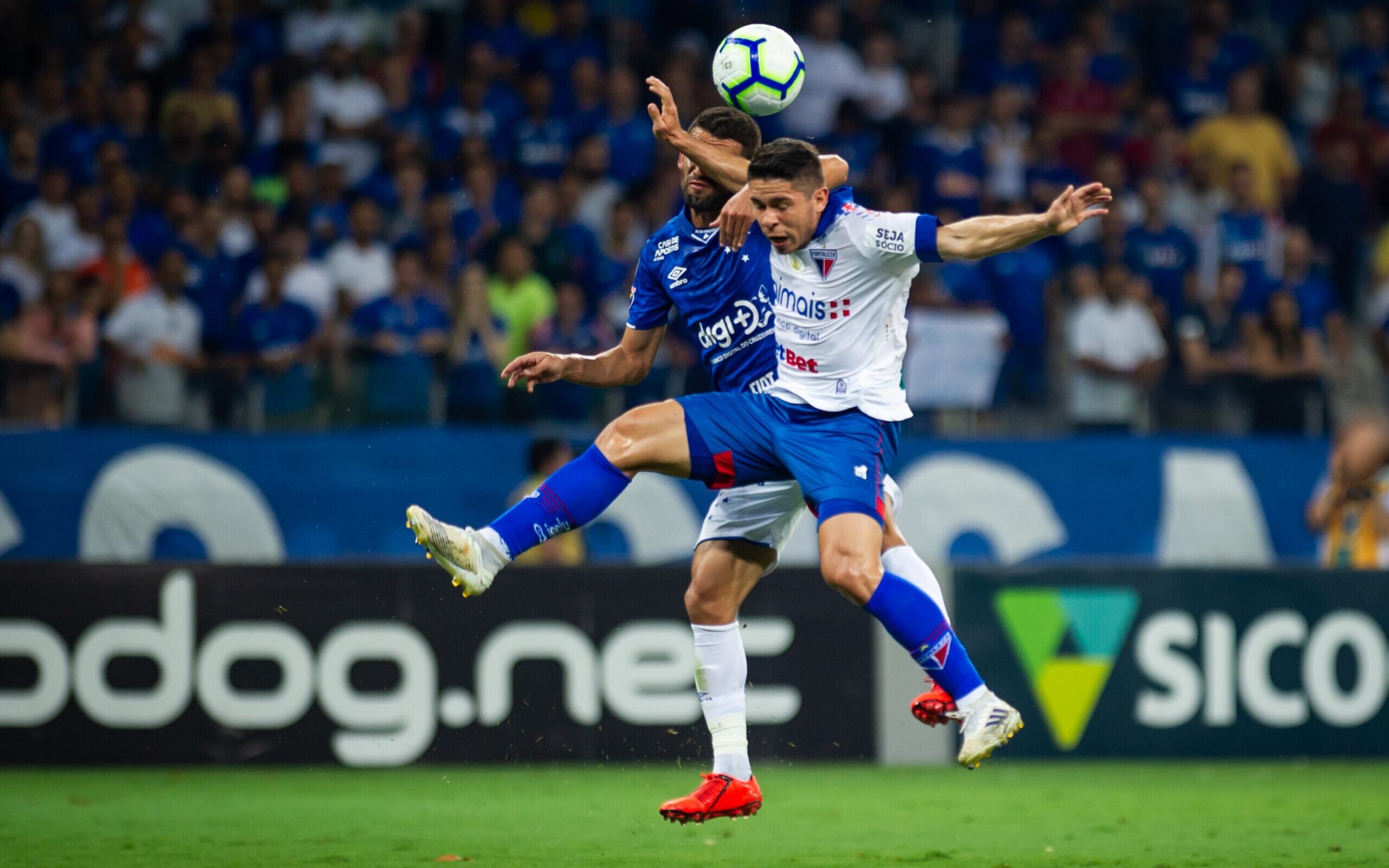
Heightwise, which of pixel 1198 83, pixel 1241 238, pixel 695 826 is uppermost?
pixel 1198 83

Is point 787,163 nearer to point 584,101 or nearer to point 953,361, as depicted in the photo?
point 953,361

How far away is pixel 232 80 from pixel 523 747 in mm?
7021

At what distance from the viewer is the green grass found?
7.33 metres

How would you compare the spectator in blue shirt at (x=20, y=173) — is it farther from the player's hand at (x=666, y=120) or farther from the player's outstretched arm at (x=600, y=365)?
the player's hand at (x=666, y=120)

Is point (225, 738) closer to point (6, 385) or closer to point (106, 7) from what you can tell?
point (6, 385)

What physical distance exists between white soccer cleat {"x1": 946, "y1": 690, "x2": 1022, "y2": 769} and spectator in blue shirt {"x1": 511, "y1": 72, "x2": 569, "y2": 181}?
8.91 metres

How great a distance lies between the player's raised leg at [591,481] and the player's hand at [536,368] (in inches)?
16.0

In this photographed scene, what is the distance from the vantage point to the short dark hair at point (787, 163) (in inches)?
270

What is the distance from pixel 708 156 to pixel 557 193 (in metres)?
7.12

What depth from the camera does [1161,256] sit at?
576 inches

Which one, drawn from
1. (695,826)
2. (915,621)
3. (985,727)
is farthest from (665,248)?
(695,826)

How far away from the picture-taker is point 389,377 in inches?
483

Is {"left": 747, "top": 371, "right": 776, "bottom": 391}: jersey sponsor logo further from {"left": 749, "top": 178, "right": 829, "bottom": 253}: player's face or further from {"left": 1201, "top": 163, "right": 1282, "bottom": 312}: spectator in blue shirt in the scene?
{"left": 1201, "top": 163, "right": 1282, "bottom": 312}: spectator in blue shirt

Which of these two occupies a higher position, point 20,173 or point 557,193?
point 20,173
